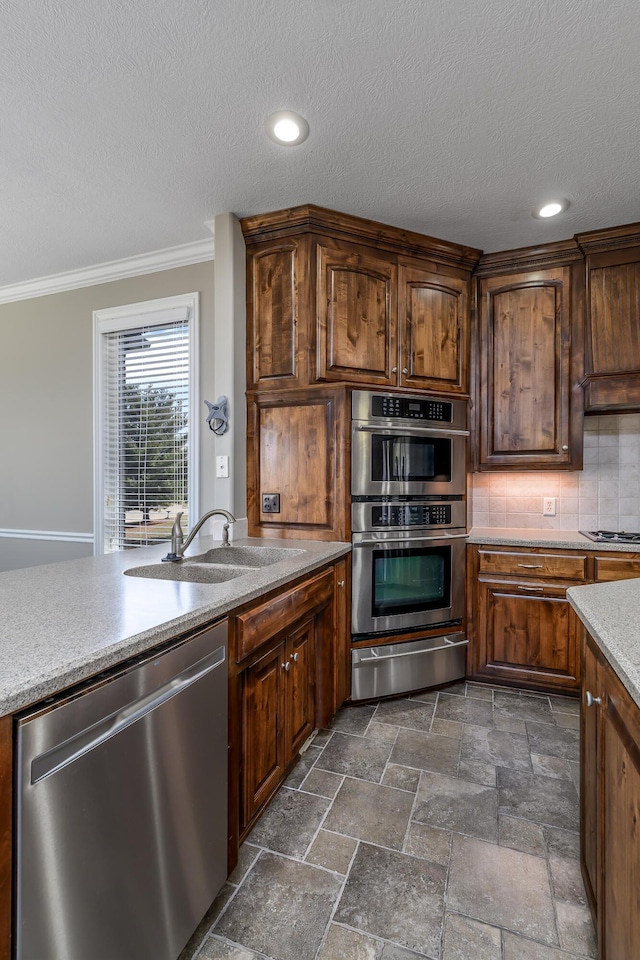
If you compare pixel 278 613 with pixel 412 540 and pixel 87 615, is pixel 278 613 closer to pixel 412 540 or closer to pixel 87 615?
pixel 87 615

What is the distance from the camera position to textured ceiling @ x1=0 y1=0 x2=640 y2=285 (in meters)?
1.51

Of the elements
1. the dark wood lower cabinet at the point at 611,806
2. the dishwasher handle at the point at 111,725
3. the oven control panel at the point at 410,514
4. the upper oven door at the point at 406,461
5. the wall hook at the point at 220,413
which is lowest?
the dark wood lower cabinet at the point at 611,806

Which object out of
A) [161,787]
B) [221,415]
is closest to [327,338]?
[221,415]

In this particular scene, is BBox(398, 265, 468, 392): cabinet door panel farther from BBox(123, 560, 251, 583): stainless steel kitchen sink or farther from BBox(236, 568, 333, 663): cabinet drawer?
BBox(123, 560, 251, 583): stainless steel kitchen sink

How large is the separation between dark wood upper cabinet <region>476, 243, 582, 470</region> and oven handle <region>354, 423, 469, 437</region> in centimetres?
32

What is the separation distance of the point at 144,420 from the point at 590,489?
9.90 feet

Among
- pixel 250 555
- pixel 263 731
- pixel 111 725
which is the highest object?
pixel 250 555

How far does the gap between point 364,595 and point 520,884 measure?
53.1 inches

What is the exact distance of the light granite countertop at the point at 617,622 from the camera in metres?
0.89

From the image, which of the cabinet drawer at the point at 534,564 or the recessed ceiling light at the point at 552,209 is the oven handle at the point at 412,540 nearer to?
the cabinet drawer at the point at 534,564

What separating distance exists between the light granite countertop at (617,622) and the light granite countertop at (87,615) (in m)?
0.93

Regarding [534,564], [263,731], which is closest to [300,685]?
[263,731]

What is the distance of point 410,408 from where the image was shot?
2732mm

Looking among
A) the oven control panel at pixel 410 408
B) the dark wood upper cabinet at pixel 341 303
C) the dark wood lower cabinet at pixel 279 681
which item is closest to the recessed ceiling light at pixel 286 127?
the dark wood upper cabinet at pixel 341 303
